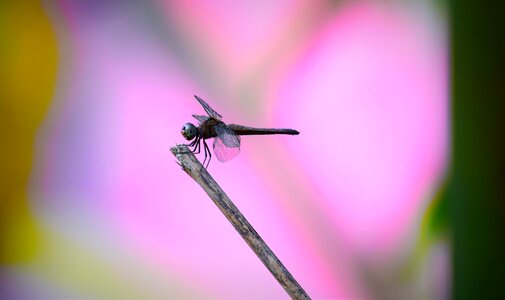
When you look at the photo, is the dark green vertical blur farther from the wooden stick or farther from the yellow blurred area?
the yellow blurred area

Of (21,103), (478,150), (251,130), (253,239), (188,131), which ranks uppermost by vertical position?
(21,103)

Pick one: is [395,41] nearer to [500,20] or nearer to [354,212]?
[500,20]

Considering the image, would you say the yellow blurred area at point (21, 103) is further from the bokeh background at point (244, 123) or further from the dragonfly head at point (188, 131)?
the dragonfly head at point (188, 131)

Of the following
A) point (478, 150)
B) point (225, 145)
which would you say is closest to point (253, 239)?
point (225, 145)

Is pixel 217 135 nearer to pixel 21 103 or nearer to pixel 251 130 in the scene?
pixel 251 130

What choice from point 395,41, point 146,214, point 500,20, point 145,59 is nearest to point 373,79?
point 395,41
